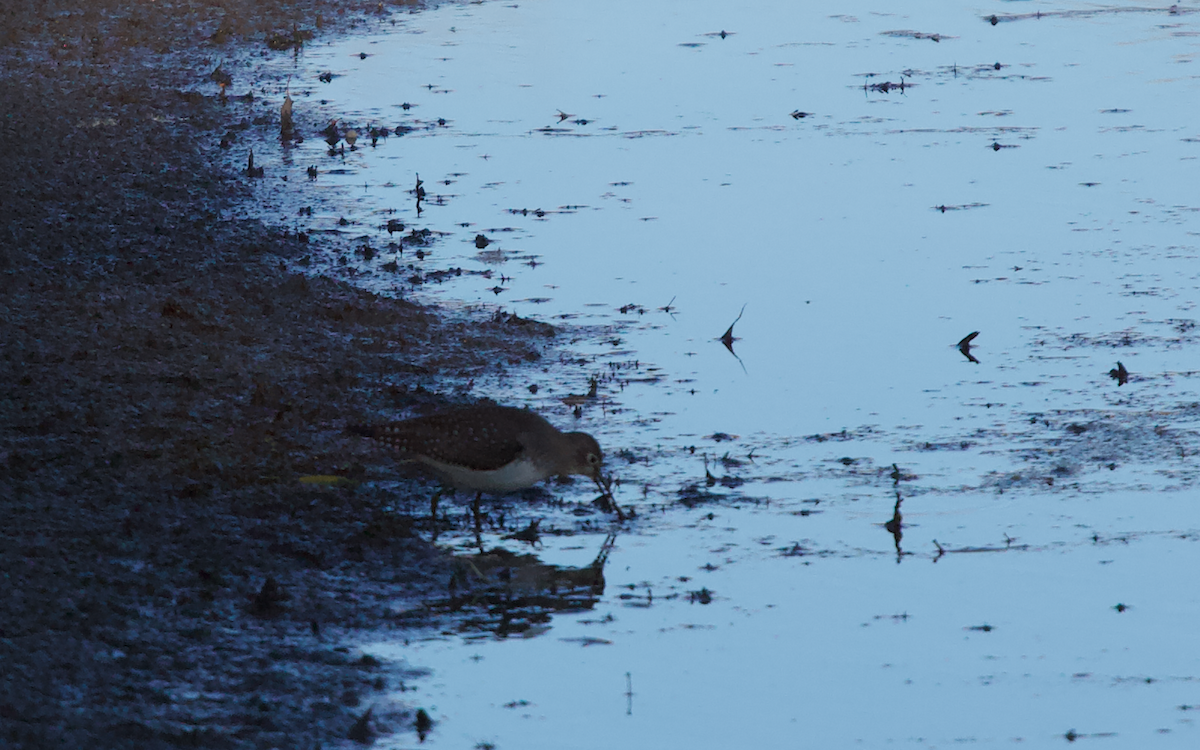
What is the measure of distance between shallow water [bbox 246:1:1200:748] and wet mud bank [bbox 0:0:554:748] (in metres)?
0.50

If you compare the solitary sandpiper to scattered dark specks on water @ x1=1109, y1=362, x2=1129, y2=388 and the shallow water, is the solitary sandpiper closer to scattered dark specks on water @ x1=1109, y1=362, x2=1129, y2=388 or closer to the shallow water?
the shallow water

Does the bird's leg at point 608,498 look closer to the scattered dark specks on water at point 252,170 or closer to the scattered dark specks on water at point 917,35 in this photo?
the scattered dark specks on water at point 252,170

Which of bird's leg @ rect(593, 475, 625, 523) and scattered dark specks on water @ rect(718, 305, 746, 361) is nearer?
bird's leg @ rect(593, 475, 625, 523)

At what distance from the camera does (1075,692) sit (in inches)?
235

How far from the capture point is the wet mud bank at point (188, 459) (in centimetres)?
564

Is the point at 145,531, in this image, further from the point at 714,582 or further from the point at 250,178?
the point at 250,178

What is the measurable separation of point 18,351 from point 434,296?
3012mm

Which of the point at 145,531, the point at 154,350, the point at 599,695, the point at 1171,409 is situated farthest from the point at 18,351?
the point at 1171,409

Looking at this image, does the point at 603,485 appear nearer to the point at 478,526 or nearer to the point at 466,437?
the point at 478,526

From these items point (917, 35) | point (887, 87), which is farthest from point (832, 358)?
point (917, 35)

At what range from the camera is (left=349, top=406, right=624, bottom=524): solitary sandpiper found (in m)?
7.27

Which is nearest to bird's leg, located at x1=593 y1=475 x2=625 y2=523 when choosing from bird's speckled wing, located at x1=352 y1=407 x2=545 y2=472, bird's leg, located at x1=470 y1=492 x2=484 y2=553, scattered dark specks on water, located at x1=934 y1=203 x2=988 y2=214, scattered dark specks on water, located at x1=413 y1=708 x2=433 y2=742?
bird's speckled wing, located at x1=352 y1=407 x2=545 y2=472

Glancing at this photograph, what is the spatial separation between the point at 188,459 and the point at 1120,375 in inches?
215

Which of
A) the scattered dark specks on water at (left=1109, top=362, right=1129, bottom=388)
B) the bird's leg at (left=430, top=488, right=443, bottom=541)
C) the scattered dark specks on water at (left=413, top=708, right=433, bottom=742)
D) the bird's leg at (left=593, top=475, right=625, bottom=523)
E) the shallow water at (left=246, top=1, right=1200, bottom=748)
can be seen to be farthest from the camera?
the scattered dark specks on water at (left=1109, top=362, right=1129, bottom=388)
